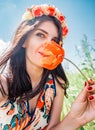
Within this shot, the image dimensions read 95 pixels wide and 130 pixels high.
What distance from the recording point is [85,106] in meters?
1.57

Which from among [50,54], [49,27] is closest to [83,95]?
[50,54]

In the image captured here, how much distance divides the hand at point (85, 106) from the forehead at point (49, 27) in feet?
0.89

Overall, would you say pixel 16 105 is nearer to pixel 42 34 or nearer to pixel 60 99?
pixel 60 99

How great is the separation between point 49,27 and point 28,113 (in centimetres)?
40

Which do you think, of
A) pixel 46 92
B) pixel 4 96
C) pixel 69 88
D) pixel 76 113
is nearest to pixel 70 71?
pixel 69 88

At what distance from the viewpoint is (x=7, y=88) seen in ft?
5.14

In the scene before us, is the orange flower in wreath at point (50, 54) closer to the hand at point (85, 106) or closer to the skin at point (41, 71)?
the skin at point (41, 71)

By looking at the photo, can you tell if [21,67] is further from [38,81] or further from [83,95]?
[83,95]

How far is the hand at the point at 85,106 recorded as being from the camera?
151cm

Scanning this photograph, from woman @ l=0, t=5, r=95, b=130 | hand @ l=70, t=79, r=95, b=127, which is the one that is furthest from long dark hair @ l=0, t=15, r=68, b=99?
hand @ l=70, t=79, r=95, b=127

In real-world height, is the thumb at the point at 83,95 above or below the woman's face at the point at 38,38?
below

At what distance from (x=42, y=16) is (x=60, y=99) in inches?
15.5

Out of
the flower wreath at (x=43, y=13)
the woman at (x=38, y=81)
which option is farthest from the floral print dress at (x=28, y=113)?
the flower wreath at (x=43, y=13)

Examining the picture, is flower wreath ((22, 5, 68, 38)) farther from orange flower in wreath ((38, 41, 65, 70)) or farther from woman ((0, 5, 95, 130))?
orange flower in wreath ((38, 41, 65, 70))
